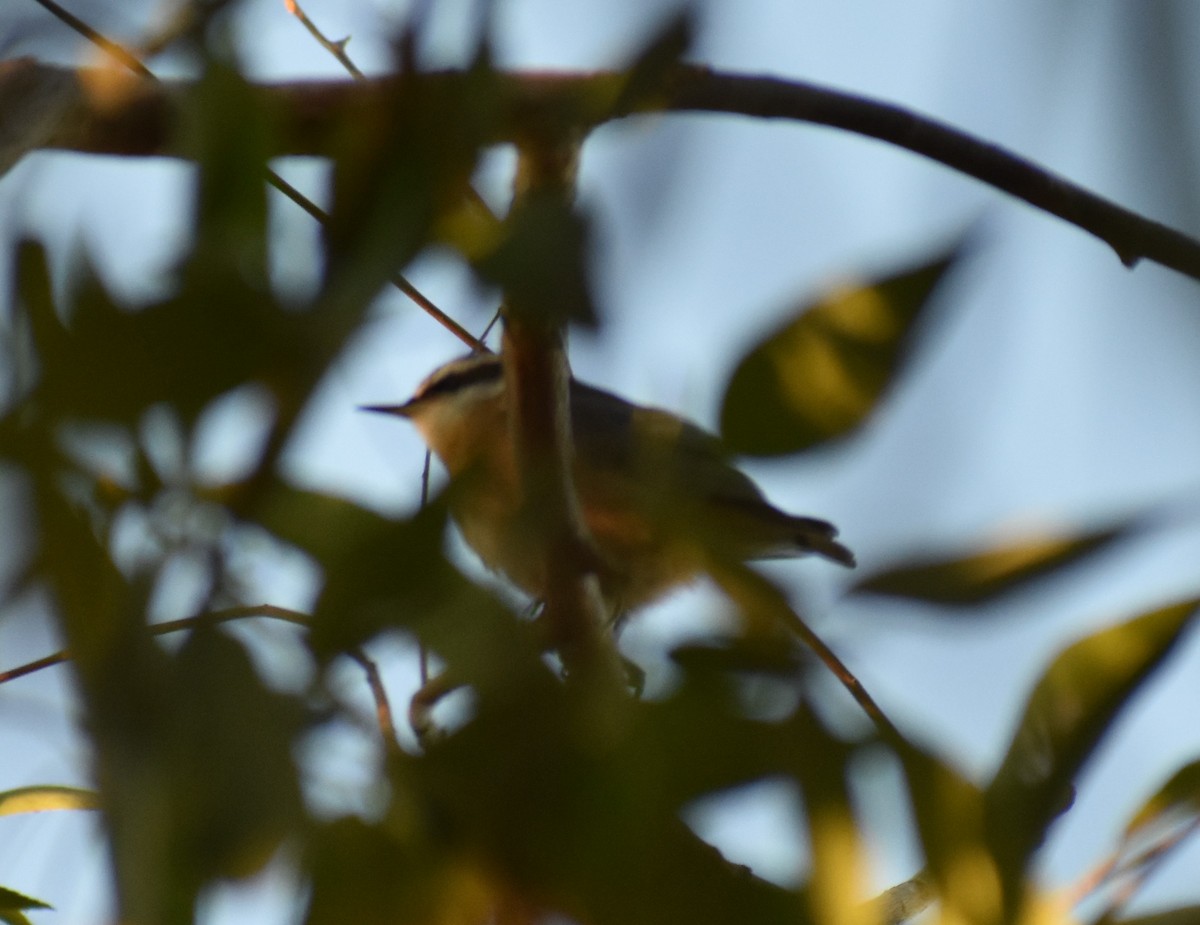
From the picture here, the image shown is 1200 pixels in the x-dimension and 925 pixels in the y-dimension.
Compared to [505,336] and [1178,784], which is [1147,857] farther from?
[505,336]

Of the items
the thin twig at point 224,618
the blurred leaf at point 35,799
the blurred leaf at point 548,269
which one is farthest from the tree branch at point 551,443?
the blurred leaf at point 35,799

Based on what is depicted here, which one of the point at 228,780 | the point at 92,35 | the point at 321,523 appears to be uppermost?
the point at 92,35

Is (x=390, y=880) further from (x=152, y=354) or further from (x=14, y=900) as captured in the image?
(x=14, y=900)

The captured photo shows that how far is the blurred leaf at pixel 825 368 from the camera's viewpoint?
1.75 ft

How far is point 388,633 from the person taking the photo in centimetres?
50

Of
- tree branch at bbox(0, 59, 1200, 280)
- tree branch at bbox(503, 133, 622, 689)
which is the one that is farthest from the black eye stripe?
tree branch at bbox(503, 133, 622, 689)

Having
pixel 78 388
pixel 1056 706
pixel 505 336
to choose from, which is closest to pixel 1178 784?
pixel 1056 706

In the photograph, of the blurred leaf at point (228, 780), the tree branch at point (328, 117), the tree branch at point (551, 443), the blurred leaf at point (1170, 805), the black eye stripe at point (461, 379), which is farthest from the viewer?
the black eye stripe at point (461, 379)

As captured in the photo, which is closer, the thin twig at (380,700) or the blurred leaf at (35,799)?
the thin twig at (380,700)

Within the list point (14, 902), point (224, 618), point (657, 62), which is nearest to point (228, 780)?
point (224, 618)

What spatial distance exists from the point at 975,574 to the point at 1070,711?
109mm

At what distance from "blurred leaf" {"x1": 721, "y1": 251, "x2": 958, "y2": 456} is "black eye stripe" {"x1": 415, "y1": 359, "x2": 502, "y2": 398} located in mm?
2160

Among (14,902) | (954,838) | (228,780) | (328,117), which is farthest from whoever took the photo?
(14,902)

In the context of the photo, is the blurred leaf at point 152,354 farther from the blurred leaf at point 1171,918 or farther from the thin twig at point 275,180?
the blurred leaf at point 1171,918
